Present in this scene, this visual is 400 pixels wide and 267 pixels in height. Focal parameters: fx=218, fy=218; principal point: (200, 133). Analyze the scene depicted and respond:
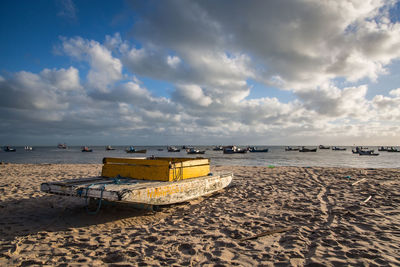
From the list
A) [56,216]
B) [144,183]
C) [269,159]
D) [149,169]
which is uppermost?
[149,169]

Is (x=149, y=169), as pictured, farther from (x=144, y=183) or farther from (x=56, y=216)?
(x=56, y=216)

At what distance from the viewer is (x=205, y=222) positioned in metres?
5.19

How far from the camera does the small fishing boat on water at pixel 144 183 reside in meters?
4.75

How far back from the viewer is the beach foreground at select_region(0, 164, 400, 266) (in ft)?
11.5

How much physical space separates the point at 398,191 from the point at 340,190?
6.86 feet

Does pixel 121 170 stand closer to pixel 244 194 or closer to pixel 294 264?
pixel 244 194

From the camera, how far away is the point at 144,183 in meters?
5.62

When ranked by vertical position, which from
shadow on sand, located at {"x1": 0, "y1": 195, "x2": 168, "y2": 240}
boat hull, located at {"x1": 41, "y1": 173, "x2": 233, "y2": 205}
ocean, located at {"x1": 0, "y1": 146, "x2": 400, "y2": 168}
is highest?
boat hull, located at {"x1": 41, "y1": 173, "x2": 233, "y2": 205}

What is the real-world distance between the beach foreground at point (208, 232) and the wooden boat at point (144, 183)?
55cm

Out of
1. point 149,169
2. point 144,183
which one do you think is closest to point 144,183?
point 144,183

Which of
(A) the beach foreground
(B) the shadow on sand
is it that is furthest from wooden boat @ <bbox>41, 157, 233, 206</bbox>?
(B) the shadow on sand

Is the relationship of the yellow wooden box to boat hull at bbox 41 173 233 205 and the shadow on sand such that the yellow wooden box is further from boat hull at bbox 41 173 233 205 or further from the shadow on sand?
the shadow on sand

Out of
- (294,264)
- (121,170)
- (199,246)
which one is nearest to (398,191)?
(294,264)

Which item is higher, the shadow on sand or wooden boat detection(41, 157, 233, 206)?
wooden boat detection(41, 157, 233, 206)
